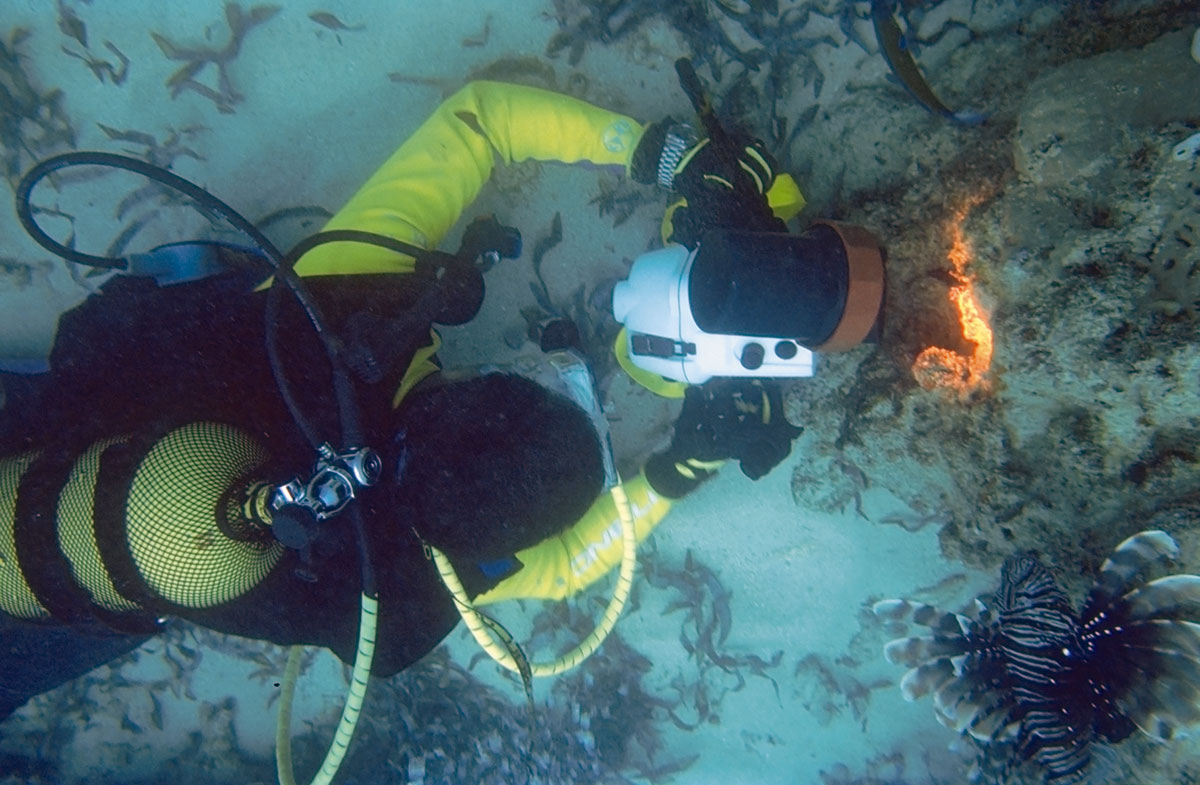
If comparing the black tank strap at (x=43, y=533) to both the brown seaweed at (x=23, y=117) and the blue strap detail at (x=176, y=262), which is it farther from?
the brown seaweed at (x=23, y=117)

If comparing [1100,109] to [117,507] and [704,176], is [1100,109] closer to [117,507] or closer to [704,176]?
[704,176]

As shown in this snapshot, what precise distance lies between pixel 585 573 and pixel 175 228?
3.08 meters

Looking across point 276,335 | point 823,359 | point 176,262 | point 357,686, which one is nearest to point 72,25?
point 176,262

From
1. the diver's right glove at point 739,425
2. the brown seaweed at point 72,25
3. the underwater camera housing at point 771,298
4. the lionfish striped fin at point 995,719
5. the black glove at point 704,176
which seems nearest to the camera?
the underwater camera housing at point 771,298

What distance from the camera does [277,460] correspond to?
219cm

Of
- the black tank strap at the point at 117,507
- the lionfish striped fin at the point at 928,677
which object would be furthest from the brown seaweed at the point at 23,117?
the lionfish striped fin at the point at 928,677

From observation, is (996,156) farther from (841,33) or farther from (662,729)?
(662,729)

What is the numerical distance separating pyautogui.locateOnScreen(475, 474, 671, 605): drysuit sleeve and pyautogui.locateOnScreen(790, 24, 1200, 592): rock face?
1358mm

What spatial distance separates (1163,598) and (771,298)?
162 cm

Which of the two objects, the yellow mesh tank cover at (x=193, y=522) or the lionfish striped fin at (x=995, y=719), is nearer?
the yellow mesh tank cover at (x=193, y=522)

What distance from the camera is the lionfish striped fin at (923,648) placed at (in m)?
2.82

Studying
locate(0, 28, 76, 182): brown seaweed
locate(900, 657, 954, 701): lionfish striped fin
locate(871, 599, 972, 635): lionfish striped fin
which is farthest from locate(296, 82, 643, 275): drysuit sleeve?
locate(900, 657, 954, 701): lionfish striped fin

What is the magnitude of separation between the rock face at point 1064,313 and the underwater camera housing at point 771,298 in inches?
15.5

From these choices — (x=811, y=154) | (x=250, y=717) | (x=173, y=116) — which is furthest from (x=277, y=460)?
(x=250, y=717)
